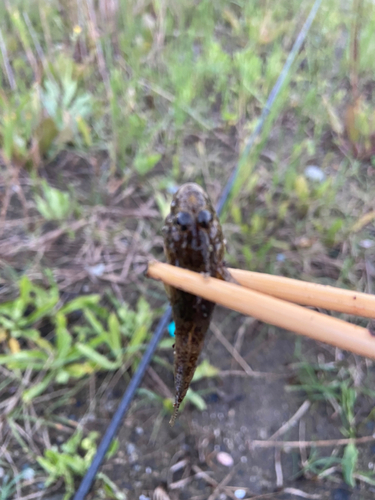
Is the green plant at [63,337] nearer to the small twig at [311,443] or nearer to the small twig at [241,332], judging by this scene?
the small twig at [241,332]

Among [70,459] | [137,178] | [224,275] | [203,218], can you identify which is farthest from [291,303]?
[137,178]

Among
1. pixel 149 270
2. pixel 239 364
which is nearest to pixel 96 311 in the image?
pixel 239 364

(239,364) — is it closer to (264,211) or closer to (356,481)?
(356,481)

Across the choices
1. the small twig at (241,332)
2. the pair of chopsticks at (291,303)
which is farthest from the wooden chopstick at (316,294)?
the small twig at (241,332)

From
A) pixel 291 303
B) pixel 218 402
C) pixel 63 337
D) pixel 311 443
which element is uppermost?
pixel 291 303

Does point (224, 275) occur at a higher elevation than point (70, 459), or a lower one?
higher

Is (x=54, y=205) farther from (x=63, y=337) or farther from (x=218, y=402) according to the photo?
(x=218, y=402)

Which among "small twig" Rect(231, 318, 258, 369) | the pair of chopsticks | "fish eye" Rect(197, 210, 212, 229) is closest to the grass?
"small twig" Rect(231, 318, 258, 369)

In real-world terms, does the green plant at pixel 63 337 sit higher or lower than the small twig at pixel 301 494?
higher

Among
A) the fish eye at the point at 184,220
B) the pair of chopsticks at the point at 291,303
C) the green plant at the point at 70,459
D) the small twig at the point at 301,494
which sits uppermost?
the fish eye at the point at 184,220
